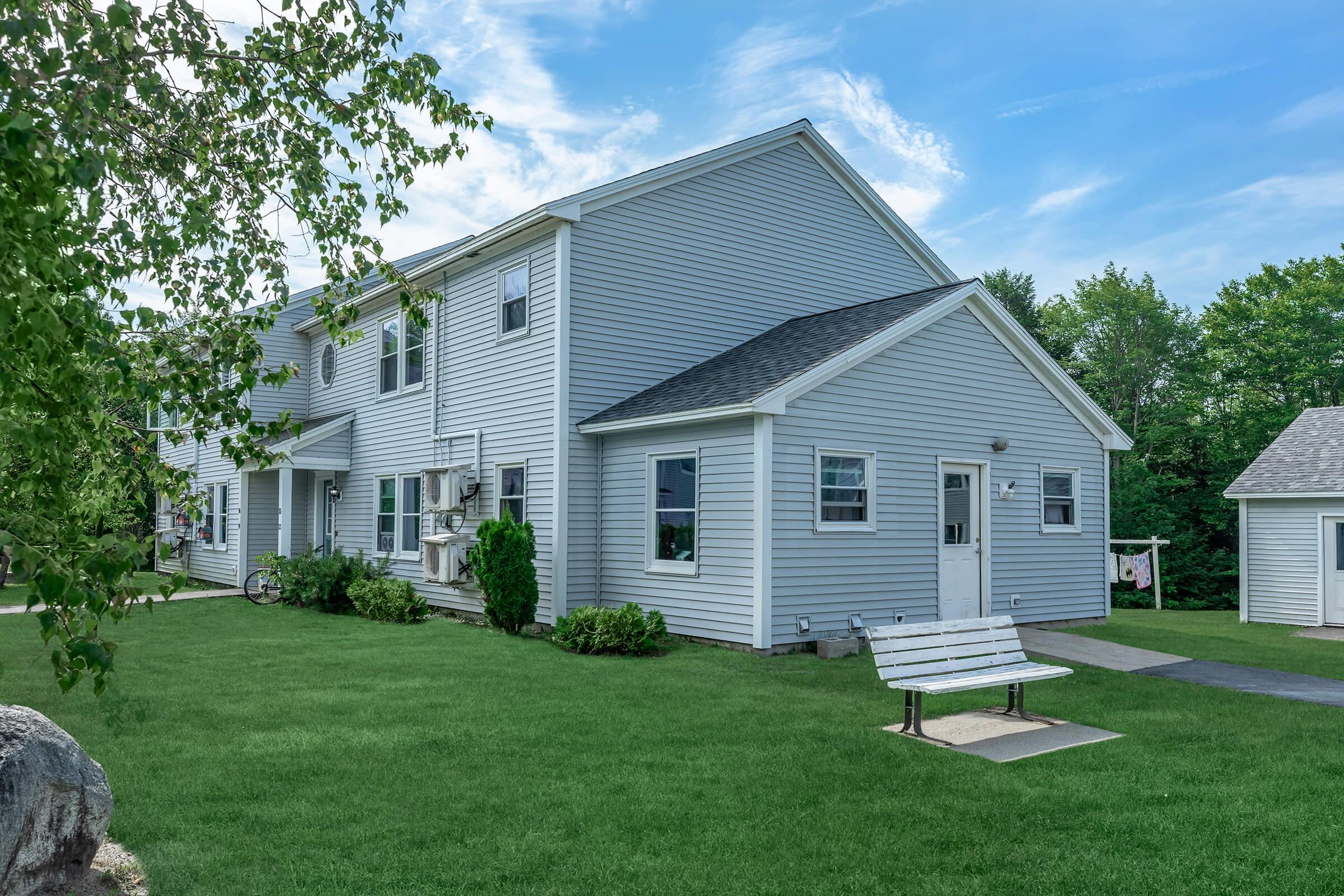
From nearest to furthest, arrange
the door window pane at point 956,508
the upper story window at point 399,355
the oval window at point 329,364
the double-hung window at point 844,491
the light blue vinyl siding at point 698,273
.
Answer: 1. the double-hung window at point 844,491
2. the door window pane at point 956,508
3. the light blue vinyl siding at point 698,273
4. the upper story window at point 399,355
5. the oval window at point 329,364

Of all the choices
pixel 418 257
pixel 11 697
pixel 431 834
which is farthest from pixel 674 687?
pixel 418 257

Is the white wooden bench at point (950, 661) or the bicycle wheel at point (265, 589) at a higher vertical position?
the white wooden bench at point (950, 661)

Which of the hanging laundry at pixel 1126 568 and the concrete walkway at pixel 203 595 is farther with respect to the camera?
the hanging laundry at pixel 1126 568

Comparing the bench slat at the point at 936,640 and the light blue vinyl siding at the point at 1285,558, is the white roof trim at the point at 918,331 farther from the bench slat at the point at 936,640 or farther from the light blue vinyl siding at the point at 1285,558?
the light blue vinyl siding at the point at 1285,558

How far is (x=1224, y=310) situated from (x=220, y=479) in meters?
35.0

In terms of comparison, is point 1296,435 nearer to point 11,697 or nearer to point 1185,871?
point 1185,871

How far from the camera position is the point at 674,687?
9828mm

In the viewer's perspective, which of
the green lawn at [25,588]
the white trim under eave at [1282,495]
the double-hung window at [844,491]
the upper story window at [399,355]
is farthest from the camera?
the green lawn at [25,588]

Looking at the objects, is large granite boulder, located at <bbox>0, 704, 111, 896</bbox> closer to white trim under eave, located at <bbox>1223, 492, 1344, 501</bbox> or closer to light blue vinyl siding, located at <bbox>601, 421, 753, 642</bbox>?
light blue vinyl siding, located at <bbox>601, 421, 753, 642</bbox>

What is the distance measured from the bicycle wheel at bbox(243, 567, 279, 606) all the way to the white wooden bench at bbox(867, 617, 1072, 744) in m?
14.4

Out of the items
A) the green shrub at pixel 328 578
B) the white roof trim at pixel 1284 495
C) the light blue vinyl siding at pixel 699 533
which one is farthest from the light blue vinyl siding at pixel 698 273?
the white roof trim at pixel 1284 495

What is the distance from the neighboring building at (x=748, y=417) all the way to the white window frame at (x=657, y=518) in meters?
0.03

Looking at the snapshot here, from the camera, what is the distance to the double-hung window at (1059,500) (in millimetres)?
15344

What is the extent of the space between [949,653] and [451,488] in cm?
1002
